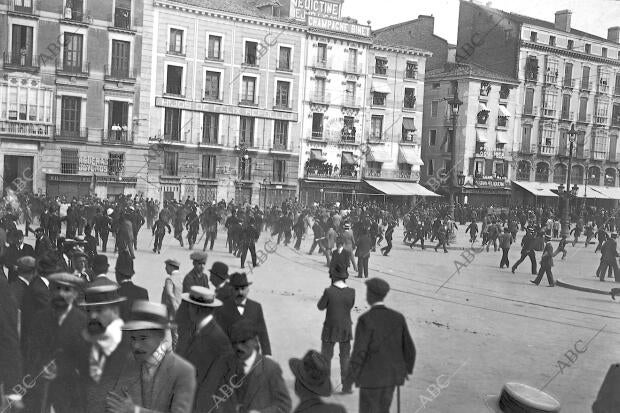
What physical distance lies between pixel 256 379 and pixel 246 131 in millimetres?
5076

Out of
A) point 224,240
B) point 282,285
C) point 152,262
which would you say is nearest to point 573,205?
point 282,285

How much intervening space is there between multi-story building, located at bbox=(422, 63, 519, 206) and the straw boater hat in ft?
21.9

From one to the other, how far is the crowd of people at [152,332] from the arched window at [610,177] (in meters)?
3.98

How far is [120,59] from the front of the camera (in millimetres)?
7145

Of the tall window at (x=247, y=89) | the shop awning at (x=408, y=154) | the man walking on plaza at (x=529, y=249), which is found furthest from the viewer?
the man walking on plaza at (x=529, y=249)

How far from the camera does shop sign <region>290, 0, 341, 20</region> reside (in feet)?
27.5

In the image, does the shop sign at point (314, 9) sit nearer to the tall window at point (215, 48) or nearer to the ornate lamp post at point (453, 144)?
the tall window at point (215, 48)

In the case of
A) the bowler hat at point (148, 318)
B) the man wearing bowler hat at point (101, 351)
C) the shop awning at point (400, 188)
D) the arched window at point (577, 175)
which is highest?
the arched window at point (577, 175)

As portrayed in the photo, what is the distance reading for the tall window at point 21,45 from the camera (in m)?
6.72

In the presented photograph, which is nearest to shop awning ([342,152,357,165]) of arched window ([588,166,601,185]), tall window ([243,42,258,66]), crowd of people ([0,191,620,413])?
crowd of people ([0,191,620,413])

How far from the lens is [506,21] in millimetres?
8891

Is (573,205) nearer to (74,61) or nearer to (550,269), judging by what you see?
(550,269)

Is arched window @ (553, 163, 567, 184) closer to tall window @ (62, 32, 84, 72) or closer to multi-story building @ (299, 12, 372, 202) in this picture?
multi-story building @ (299, 12, 372, 202)

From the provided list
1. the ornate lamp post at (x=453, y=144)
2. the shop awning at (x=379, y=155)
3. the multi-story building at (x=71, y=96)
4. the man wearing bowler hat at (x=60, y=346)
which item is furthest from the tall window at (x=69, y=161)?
the ornate lamp post at (x=453, y=144)
